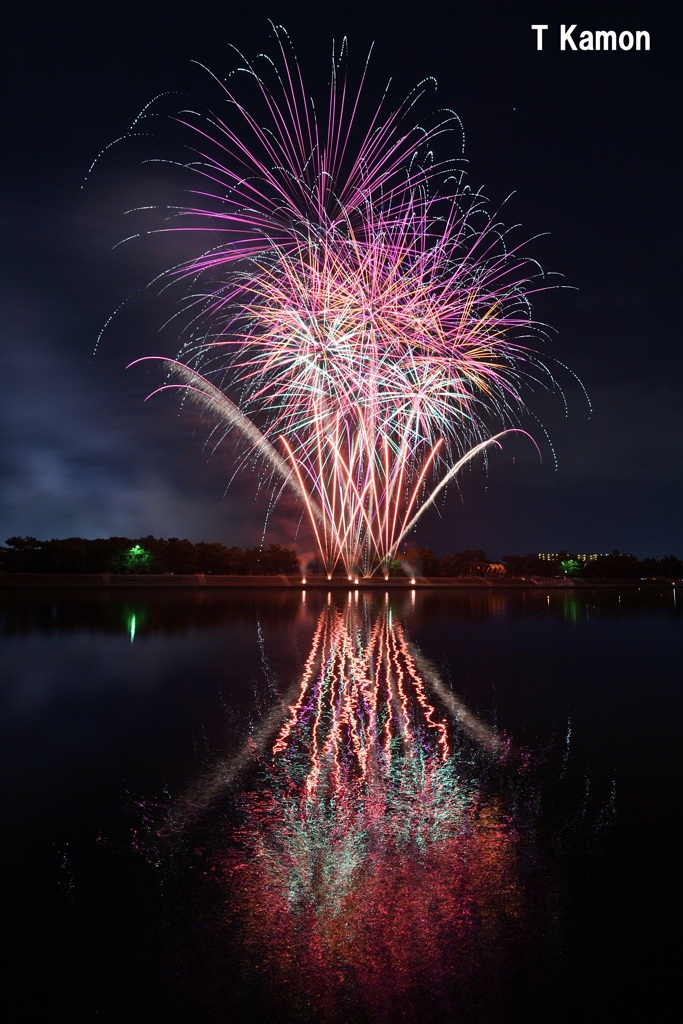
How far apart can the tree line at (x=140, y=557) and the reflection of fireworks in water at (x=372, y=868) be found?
192 feet

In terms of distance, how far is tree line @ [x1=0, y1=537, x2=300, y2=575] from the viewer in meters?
62.0

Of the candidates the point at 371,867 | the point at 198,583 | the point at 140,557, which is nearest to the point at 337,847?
the point at 371,867

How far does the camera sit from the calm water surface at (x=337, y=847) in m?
3.36

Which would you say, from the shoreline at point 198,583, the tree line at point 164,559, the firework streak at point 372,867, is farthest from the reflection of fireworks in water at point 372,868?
the tree line at point 164,559

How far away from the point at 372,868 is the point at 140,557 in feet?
205

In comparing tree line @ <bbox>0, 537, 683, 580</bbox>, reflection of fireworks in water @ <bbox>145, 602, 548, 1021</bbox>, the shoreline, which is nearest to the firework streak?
reflection of fireworks in water @ <bbox>145, 602, 548, 1021</bbox>

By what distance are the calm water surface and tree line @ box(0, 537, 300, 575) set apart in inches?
2140

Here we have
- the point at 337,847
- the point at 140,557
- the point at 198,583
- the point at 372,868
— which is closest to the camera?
the point at 372,868

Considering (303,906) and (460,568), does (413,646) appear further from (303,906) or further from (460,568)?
(460,568)

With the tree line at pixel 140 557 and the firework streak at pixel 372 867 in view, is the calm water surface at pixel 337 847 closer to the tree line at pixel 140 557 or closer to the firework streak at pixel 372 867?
the firework streak at pixel 372 867

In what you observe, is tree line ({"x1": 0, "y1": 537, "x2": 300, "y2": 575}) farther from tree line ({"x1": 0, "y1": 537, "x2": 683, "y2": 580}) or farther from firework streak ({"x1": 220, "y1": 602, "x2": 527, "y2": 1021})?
firework streak ({"x1": 220, "y1": 602, "x2": 527, "y2": 1021})

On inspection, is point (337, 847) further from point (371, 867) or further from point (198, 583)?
point (198, 583)

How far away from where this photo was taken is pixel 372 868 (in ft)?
14.8

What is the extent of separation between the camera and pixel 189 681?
11.1 m
